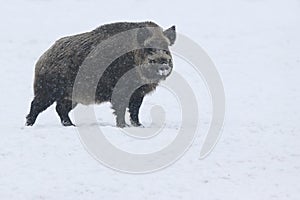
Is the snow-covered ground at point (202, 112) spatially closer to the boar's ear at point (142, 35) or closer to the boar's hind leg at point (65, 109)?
the boar's hind leg at point (65, 109)

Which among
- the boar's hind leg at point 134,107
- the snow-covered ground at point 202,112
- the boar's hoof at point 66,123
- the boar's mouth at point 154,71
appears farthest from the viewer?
the boar's hoof at point 66,123

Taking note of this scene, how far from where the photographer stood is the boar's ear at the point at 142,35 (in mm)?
13062

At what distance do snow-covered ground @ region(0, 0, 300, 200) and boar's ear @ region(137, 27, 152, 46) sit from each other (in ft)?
6.93

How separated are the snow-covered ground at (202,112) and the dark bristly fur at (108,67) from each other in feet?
2.77

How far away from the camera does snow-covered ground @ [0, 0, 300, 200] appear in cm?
974

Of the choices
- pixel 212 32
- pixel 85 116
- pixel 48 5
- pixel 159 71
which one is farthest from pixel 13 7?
pixel 159 71

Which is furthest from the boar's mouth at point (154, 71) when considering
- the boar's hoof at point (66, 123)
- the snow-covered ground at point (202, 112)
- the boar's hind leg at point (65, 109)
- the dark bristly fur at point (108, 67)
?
the boar's hoof at point (66, 123)

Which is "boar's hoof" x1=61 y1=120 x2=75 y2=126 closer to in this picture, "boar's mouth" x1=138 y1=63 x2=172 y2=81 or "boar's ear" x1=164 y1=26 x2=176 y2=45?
"boar's mouth" x1=138 y1=63 x2=172 y2=81

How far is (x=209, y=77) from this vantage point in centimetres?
2412

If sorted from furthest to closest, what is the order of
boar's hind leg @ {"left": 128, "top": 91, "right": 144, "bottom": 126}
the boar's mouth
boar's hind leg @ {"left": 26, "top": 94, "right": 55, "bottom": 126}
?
boar's hind leg @ {"left": 26, "top": 94, "right": 55, "bottom": 126}
boar's hind leg @ {"left": 128, "top": 91, "right": 144, "bottom": 126}
the boar's mouth

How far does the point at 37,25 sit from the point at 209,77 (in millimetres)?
12270

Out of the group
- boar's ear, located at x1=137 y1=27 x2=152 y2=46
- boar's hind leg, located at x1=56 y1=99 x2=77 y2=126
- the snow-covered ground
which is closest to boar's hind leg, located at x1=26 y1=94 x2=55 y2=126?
the snow-covered ground

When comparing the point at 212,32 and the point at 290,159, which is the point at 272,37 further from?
the point at 290,159

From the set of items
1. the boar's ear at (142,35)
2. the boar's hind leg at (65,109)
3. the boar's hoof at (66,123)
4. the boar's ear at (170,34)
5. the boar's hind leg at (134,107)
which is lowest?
the boar's hoof at (66,123)
